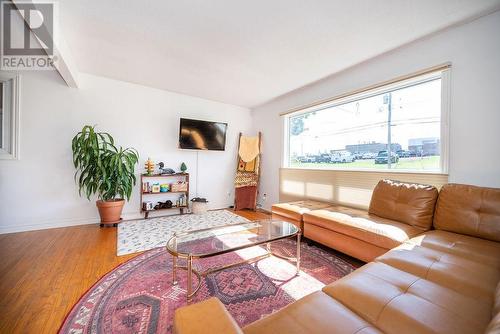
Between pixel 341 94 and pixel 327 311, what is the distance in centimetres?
300

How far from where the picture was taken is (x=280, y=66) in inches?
115

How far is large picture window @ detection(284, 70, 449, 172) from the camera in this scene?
2.29m

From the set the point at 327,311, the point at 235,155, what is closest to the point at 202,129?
the point at 235,155

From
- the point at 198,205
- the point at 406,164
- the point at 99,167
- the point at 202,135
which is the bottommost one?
the point at 198,205

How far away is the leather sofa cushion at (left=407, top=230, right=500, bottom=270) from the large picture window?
0.84m

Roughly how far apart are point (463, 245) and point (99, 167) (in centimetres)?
423

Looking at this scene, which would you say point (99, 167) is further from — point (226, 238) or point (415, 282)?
point (415, 282)

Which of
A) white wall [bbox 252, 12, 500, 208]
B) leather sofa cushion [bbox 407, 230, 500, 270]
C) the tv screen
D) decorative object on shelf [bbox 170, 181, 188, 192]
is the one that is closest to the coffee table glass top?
leather sofa cushion [bbox 407, 230, 500, 270]

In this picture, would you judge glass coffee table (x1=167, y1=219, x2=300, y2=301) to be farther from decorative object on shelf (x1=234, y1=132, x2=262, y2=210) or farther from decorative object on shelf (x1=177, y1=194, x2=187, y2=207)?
decorative object on shelf (x1=234, y1=132, x2=262, y2=210)

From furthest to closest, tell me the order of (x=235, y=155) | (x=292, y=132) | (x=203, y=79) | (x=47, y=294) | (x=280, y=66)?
(x=235, y=155) → (x=292, y=132) → (x=203, y=79) → (x=280, y=66) → (x=47, y=294)

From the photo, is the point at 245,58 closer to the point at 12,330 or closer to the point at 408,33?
the point at 408,33

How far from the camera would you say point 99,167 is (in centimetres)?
303

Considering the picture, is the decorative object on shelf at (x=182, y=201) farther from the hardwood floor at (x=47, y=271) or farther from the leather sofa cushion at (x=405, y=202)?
the leather sofa cushion at (x=405, y=202)
